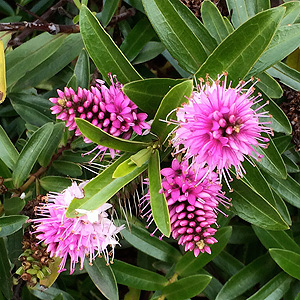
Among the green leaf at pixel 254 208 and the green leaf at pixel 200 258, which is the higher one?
the green leaf at pixel 254 208

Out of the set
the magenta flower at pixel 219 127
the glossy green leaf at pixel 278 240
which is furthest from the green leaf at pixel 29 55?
the glossy green leaf at pixel 278 240

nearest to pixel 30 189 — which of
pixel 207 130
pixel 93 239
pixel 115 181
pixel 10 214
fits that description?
pixel 10 214

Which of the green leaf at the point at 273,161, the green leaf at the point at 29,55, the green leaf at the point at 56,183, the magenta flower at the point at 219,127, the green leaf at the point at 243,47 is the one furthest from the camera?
the green leaf at the point at 29,55

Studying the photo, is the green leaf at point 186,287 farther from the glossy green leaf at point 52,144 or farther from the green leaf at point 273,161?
the glossy green leaf at point 52,144

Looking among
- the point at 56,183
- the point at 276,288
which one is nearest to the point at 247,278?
the point at 276,288

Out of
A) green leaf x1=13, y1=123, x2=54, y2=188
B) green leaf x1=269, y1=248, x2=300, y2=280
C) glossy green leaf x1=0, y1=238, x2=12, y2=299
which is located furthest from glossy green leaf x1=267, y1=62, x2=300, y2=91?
glossy green leaf x1=0, y1=238, x2=12, y2=299

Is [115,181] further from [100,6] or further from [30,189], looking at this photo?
[100,6]
